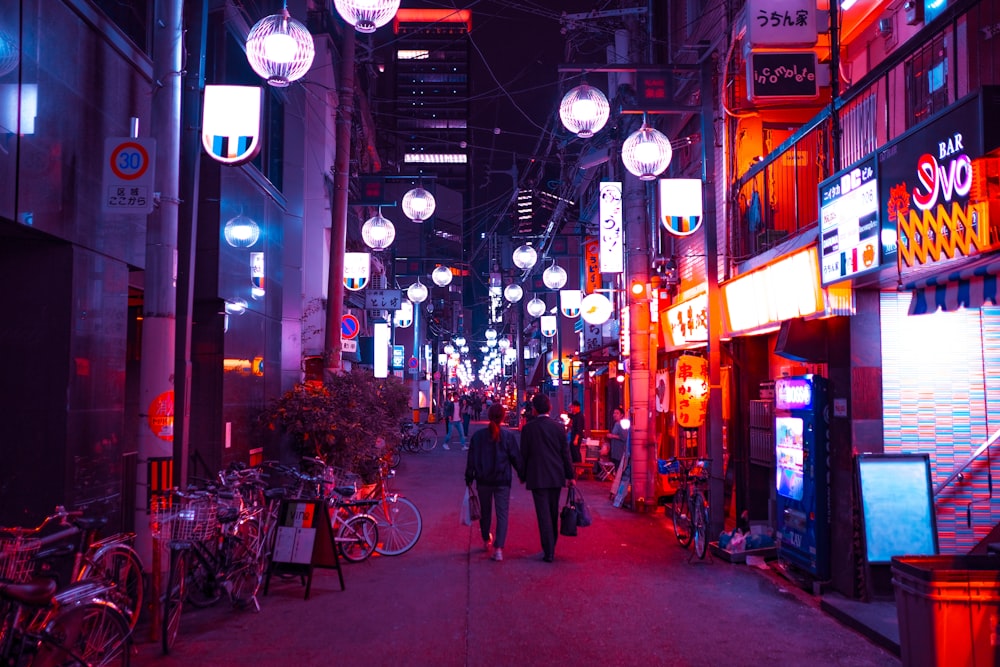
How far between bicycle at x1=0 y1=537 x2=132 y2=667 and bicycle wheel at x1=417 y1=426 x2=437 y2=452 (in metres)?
29.2

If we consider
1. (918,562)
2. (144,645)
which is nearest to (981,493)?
(918,562)

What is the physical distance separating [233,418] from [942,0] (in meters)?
11.8

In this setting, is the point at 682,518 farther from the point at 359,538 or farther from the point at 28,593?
the point at 28,593

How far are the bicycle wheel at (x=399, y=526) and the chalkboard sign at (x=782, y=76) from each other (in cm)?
753

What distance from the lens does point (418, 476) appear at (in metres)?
23.9

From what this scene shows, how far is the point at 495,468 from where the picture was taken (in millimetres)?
11750

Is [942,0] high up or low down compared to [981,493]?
up

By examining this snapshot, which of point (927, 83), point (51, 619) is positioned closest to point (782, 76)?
point (927, 83)

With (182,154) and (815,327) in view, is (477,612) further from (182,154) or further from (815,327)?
(182,154)

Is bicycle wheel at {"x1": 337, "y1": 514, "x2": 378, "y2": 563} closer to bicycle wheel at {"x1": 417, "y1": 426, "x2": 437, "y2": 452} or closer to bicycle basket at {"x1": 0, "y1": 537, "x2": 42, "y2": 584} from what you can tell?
bicycle basket at {"x1": 0, "y1": 537, "x2": 42, "y2": 584}

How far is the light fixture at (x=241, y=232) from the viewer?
46.5ft

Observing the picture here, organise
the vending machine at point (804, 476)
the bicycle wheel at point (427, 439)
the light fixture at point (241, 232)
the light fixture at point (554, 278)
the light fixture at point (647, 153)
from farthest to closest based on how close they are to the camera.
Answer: the bicycle wheel at point (427, 439) < the light fixture at point (554, 278) < the light fixture at point (241, 232) < the light fixture at point (647, 153) < the vending machine at point (804, 476)

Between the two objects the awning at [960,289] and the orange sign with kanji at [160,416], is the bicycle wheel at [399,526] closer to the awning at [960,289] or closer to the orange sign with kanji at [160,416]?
the orange sign with kanji at [160,416]

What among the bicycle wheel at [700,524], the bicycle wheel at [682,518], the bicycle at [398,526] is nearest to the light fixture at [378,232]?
the bicycle at [398,526]
